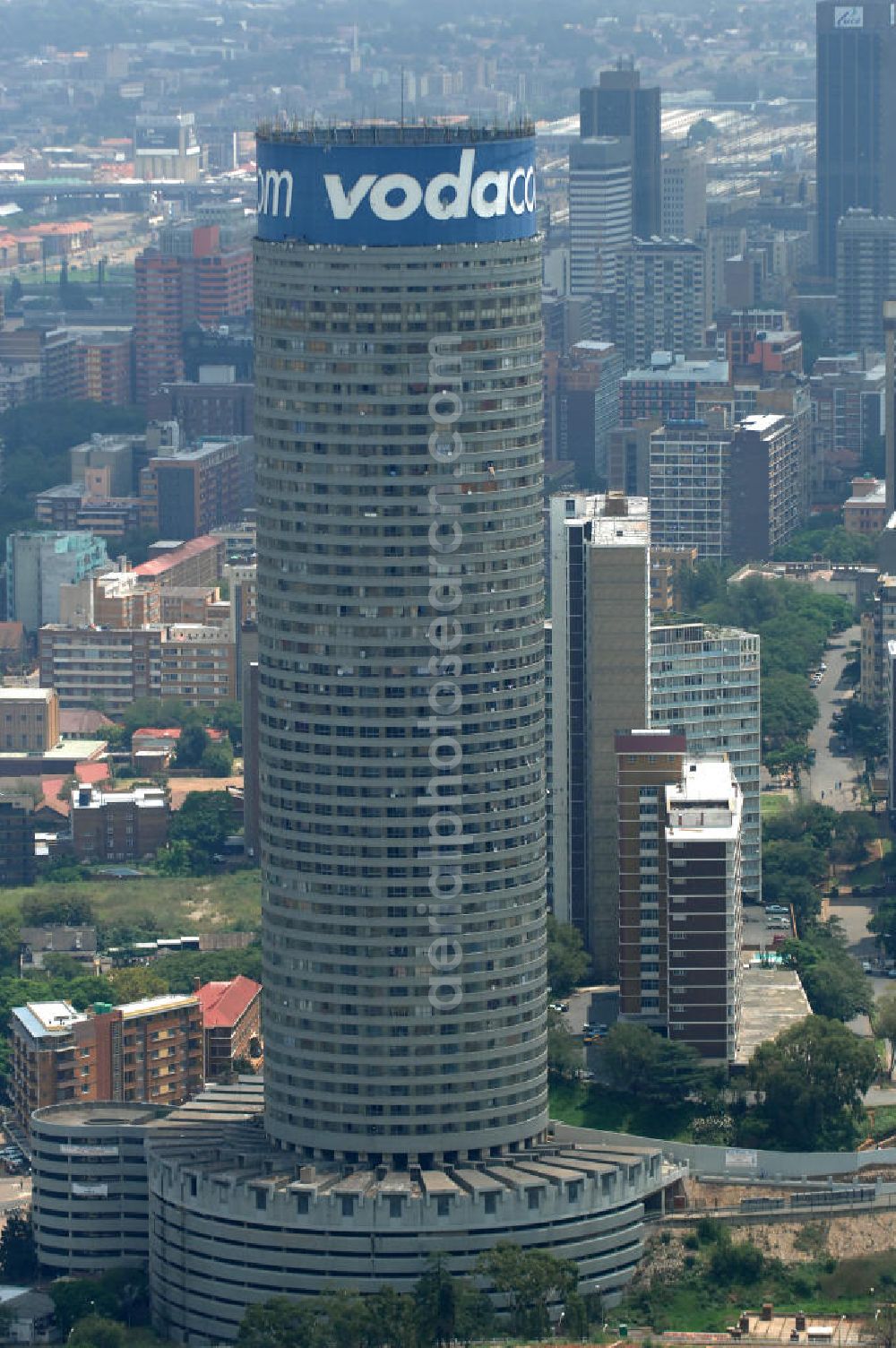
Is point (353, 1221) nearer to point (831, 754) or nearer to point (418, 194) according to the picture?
point (418, 194)

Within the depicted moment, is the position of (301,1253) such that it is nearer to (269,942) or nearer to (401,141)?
(269,942)

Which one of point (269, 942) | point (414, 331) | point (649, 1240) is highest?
point (414, 331)

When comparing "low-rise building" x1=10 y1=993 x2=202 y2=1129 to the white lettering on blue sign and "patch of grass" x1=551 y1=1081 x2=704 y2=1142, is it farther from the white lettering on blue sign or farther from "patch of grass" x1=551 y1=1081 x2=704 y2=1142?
the white lettering on blue sign

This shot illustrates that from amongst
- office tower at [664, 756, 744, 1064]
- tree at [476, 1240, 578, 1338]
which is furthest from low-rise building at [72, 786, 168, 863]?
tree at [476, 1240, 578, 1338]

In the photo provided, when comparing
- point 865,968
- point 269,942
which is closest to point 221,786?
→ point 865,968

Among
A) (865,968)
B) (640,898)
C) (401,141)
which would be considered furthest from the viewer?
(865,968)
